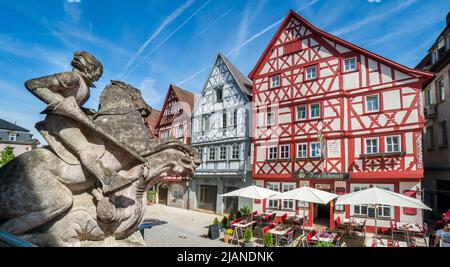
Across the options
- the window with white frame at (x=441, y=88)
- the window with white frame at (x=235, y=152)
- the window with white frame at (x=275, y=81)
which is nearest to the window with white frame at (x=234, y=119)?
the window with white frame at (x=235, y=152)

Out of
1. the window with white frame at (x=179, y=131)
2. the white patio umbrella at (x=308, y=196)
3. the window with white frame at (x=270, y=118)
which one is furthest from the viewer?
the window with white frame at (x=179, y=131)

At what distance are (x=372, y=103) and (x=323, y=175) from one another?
4.97m

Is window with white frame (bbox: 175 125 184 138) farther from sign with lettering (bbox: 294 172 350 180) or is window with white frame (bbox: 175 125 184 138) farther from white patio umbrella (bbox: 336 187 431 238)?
white patio umbrella (bbox: 336 187 431 238)

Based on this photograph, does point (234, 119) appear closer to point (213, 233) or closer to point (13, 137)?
point (213, 233)

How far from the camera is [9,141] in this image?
31641 mm

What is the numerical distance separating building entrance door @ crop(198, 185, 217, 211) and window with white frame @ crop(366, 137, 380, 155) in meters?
11.9

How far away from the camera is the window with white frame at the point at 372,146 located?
1375 cm

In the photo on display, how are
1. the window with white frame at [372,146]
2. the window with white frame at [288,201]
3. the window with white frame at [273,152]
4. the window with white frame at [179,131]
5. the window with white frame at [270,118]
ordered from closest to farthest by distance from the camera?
the window with white frame at [372,146] → the window with white frame at [288,201] → the window with white frame at [273,152] → the window with white frame at [270,118] → the window with white frame at [179,131]

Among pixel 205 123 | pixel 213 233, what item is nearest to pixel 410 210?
pixel 213 233

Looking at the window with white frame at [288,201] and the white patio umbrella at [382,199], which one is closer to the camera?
the white patio umbrella at [382,199]

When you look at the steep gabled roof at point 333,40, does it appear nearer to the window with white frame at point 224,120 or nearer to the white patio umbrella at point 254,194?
the window with white frame at point 224,120

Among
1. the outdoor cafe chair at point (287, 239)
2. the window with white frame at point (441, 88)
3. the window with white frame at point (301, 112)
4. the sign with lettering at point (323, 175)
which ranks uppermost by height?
the window with white frame at point (441, 88)

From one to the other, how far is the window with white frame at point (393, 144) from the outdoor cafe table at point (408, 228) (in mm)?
3675

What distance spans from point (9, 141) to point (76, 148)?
38584mm
